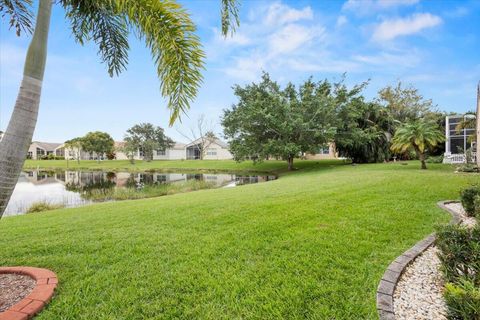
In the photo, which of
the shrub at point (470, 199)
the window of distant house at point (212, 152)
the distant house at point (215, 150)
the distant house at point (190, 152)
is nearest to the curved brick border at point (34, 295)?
the shrub at point (470, 199)

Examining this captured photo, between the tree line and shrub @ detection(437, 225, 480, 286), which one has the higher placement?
the tree line

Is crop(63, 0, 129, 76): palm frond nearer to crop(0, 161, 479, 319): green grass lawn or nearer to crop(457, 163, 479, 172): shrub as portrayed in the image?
crop(0, 161, 479, 319): green grass lawn

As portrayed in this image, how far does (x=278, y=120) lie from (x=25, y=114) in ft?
61.0

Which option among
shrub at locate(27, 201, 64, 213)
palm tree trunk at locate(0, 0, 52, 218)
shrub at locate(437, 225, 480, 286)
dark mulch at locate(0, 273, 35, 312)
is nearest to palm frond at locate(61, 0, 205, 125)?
palm tree trunk at locate(0, 0, 52, 218)

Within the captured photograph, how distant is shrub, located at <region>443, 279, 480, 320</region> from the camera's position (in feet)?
5.23

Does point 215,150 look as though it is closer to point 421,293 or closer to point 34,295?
point 34,295

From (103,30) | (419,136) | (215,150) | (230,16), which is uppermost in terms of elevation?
(230,16)

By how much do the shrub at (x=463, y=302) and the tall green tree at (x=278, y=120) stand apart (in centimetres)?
1789

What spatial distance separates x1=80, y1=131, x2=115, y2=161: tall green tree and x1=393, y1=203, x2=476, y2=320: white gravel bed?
5308 centimetres

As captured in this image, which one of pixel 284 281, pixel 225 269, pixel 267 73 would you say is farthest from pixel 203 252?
pixel 267 73

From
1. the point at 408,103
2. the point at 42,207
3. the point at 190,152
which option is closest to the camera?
the point at 42,207

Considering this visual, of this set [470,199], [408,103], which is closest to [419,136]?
[470,199]

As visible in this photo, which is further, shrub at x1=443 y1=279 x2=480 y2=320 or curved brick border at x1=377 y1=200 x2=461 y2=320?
curved brick border at x1=377 y1=200 x2=461 y2=320

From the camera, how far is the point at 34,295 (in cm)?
254
